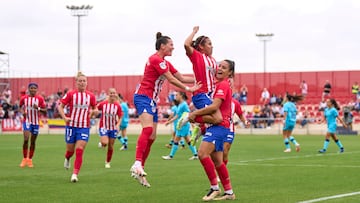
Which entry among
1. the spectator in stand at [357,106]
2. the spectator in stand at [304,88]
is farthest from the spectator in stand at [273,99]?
the spectator in stand at [357,106]

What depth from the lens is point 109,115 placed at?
77.3 feet

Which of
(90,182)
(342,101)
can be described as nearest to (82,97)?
(90,182)

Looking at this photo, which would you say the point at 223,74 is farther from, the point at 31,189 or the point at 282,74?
the point at 282,74

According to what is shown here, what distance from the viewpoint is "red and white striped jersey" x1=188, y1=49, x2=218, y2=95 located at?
526 inches

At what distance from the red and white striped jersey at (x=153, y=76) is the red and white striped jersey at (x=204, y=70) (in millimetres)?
589

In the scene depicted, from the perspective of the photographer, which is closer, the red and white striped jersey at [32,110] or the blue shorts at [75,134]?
the blue shorts at [75,134]

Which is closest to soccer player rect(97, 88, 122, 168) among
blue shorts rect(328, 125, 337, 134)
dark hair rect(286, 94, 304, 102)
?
dark hair rect(286, 94, 304, 102)

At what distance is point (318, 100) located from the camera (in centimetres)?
6031

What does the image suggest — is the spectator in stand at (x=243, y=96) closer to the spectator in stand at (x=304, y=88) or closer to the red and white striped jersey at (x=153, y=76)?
the spectator in stand at (x=304, y=88)

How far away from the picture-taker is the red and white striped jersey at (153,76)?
535 inches

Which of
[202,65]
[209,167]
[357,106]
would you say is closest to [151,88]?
[202,65]

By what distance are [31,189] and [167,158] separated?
1124 cm

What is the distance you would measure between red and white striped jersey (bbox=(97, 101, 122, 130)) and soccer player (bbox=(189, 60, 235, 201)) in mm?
10597

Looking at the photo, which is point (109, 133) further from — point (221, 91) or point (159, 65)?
point (221, 91)
